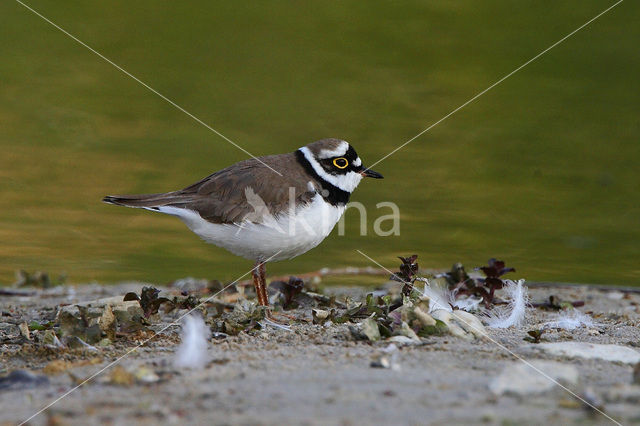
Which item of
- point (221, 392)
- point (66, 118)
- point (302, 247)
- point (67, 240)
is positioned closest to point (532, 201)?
point (302, 247)

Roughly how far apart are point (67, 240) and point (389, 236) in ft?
11.9

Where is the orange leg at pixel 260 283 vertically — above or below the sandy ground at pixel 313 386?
above

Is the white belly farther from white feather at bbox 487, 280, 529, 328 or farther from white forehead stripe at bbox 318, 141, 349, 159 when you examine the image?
white feather at bbox 487, 280, 529, 328

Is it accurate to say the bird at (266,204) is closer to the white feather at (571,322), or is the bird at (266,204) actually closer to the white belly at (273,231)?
the white belly at (273,231)

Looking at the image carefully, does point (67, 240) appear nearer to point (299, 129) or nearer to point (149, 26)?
point (299, 129)

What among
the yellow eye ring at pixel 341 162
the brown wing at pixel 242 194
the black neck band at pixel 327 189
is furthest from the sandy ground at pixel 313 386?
the yellow eye ring at pixel 341 162

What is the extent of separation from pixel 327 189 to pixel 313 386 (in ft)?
10.9

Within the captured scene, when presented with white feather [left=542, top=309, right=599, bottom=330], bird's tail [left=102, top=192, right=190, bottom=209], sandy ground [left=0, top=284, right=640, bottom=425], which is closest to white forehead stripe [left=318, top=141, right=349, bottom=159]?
bird's tail [left=102, top=192, right=190, bottom=209]

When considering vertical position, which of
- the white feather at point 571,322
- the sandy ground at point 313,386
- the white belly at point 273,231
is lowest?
the sandy ground at point 313,386

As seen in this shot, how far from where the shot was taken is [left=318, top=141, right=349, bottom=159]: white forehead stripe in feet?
21.4

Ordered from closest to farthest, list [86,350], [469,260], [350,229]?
[86,350], [469,260], [350,229]

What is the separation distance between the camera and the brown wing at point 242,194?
600 centimetres

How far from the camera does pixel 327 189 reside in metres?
6.41

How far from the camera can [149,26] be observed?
44.8ft
